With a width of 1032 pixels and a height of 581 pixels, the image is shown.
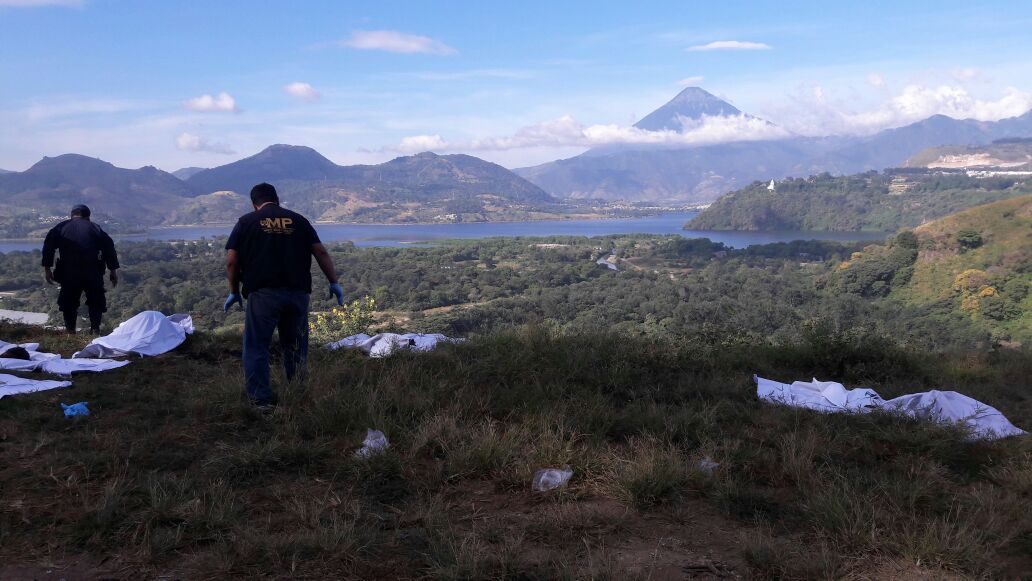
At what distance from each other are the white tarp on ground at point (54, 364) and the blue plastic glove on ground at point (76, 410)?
125 cm

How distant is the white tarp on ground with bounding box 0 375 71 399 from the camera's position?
168 inches

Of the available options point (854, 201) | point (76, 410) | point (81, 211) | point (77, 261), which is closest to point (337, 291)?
point (76, 410)

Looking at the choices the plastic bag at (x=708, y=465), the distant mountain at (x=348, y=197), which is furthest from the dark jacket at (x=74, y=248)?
the distant mountain at (x=348, y=197)

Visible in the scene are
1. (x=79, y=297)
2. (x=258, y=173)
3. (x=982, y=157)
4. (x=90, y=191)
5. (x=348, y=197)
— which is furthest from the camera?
(x=258, y=173)

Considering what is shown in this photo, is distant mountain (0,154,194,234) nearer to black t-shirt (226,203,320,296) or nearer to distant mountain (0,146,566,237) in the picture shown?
distant mountain (0,146,566,237)

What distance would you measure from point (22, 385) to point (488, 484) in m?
3.71

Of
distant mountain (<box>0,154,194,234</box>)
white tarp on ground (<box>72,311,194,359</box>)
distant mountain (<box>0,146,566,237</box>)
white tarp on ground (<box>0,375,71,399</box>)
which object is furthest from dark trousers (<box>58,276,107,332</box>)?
distant mountain (<box>0,154,194,234</box>)

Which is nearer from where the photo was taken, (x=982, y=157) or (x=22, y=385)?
(x=22, y=385)

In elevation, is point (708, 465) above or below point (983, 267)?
above

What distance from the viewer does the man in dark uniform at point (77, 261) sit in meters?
6.73

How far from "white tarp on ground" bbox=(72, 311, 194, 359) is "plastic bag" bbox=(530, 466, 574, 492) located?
4554mm

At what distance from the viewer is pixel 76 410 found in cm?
393

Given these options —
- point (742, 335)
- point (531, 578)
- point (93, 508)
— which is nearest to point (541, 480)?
point (531, 578)

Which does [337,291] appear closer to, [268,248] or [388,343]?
[268,248]
